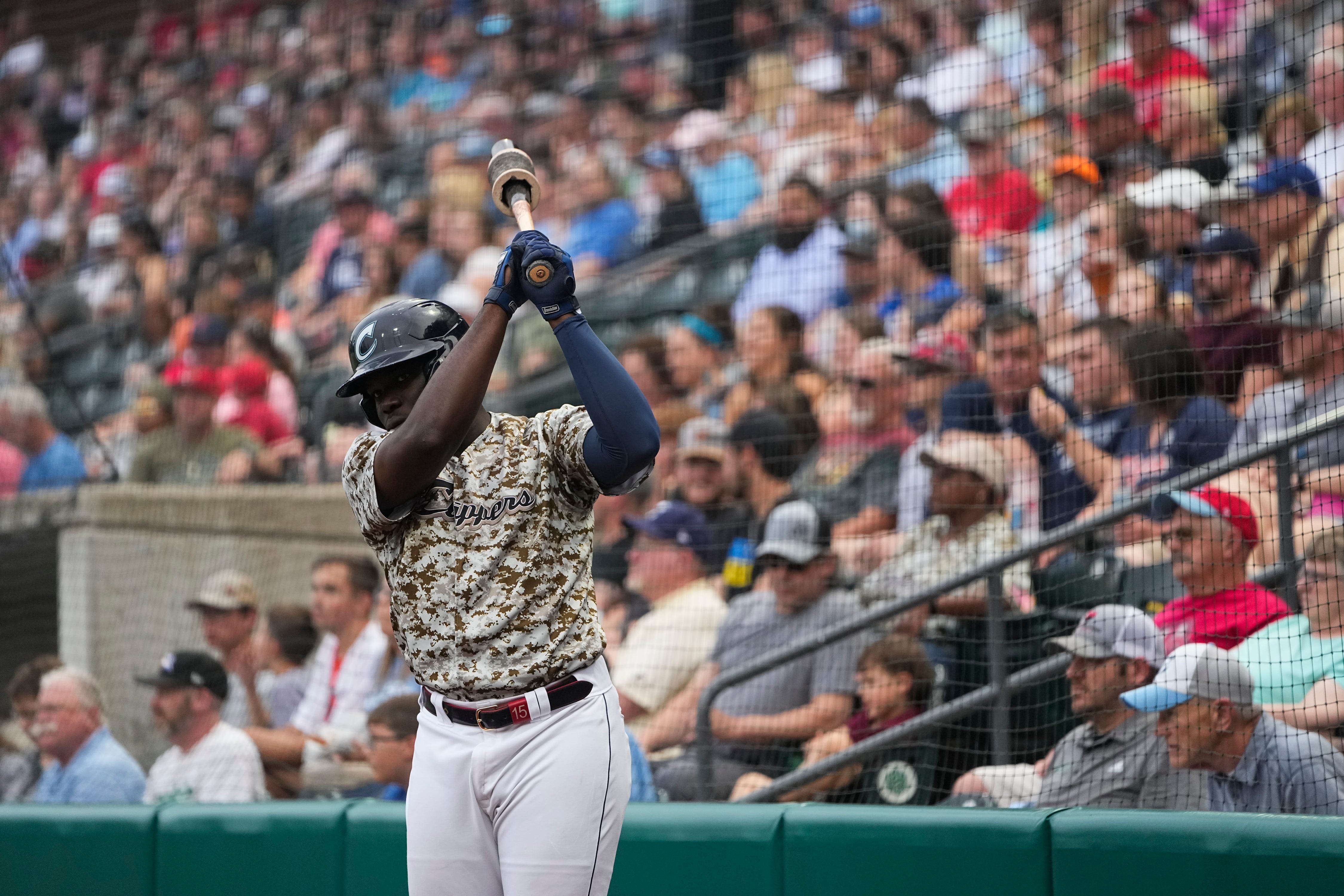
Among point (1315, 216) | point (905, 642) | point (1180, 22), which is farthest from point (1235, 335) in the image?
point (1180, 22)

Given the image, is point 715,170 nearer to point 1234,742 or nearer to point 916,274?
point 916,274

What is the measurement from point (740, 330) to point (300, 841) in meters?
2.91

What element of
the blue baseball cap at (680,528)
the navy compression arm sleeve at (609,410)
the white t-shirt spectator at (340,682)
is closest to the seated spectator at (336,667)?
the white t-shirt spectator at (340,682)

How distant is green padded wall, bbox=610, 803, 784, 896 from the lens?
3826mm

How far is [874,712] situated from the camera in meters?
4.31

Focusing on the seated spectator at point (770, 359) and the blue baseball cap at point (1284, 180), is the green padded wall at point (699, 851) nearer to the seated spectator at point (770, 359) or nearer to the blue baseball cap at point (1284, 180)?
the seated spectator at point (770, 359)

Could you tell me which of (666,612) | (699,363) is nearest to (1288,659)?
(666,612)

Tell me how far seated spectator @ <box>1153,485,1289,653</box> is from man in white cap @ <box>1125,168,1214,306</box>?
41.7 inches

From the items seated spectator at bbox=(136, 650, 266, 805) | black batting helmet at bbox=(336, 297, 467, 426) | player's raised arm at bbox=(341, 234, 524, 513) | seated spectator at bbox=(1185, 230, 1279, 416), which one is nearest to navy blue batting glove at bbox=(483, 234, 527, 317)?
player's raised arm at bbox=(341, 234, 524, 513)

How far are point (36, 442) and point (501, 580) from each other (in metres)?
5.37

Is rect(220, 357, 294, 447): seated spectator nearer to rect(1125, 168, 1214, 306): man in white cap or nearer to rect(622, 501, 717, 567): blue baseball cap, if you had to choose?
rect(622, 501, 717, 567): blue baseball cap

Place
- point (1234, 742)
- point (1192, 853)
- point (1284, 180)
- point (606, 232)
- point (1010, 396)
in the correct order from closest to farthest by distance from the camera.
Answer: point (1192, 853) → point (1234, 742) → point (1284, 180) → point (1010, 396) → point (606, 232)

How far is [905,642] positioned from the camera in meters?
4.35

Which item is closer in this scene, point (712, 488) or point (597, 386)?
point (597, 386)
